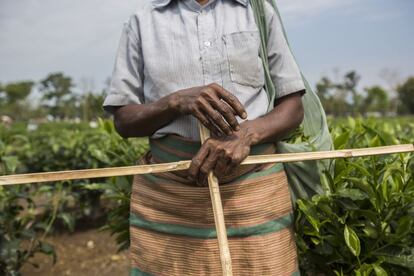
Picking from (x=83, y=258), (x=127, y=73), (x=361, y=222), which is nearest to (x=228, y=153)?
(x=127, y=73)

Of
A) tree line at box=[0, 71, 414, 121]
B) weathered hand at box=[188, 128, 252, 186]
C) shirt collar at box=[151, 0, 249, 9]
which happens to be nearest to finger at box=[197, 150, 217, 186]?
weathered hand at box=[188, 128, 252, 186]

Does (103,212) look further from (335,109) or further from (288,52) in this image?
(335,109)

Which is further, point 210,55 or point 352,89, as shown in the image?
point 352,89

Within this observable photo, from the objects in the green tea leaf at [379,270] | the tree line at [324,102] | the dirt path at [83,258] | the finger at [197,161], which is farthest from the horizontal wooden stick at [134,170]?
the tree line at [324,102]

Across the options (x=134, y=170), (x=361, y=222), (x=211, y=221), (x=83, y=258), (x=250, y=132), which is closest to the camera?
(x=134, y=170)

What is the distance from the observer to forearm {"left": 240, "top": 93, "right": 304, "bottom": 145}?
1.29m

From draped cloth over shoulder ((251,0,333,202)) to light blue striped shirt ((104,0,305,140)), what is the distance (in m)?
0.02

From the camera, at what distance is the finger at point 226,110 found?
116 centimetres

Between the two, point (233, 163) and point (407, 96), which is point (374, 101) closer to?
point (407, 96)

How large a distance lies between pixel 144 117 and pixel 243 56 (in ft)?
1.13

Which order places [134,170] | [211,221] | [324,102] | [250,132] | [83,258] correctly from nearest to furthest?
[134,170] < [250,132] < [211,221] < [83,258] < [324,102]

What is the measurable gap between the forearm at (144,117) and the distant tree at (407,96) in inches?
1737

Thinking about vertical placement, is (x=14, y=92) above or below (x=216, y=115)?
below

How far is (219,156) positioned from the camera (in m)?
1.19
